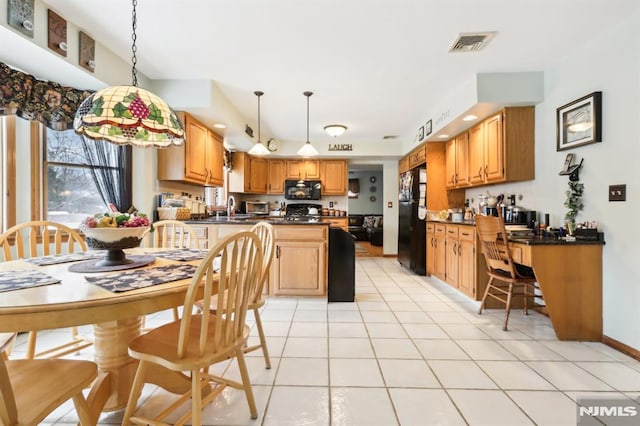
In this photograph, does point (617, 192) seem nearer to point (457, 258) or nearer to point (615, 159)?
point (615, 159)

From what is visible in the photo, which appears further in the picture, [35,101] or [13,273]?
[35,101]

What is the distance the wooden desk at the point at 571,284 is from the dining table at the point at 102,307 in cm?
262

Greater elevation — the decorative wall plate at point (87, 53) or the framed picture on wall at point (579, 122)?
the decorative wall plate at point (87, 53)

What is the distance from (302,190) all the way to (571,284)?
14.7 ft

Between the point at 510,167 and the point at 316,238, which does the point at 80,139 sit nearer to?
the point at 316,238

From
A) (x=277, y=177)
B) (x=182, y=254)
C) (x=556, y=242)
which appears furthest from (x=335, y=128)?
(x=182, y=254)

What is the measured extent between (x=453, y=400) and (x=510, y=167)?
2.50 m

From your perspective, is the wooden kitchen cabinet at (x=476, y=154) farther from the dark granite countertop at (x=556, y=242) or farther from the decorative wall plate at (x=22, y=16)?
the decorative wall plate at (x=22, y=16)

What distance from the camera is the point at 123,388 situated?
4.89 ft

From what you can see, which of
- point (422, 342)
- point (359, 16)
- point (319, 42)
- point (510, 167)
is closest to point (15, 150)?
point (319, 42)

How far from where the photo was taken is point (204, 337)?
1116 mm

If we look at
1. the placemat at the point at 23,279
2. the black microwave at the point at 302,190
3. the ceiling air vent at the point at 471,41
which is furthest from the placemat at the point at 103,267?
the black microwave at the point at 302,190

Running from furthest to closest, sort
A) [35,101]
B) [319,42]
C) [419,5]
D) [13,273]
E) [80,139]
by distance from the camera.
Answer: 1. [80,139]
2. [319,42]
3. [35,101]
4. [419,5]
5. [13,273]

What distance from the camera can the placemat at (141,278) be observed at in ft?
3.75
